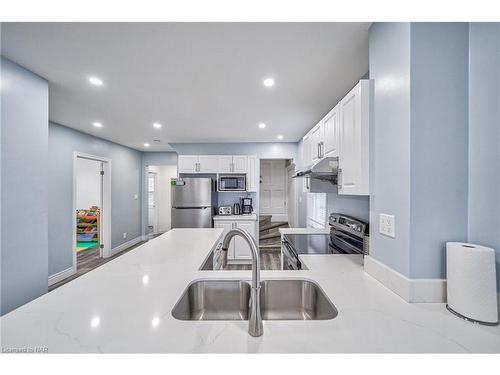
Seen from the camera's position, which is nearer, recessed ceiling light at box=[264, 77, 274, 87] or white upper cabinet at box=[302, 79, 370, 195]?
white upper cabinet at box=[302, 79, 370, 195]

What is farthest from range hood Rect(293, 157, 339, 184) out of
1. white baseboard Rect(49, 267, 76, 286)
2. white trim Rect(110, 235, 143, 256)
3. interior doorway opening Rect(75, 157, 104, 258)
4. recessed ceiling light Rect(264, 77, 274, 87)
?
interior doorway opening Rect(75, 157, 104, 258)

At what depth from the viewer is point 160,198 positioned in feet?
22.9

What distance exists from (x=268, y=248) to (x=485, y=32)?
449cm

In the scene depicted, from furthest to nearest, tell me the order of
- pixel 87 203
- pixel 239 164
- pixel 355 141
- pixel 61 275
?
pixel 87 203 < pixel 239 164 < pixel 61 275 < pixel 355 141

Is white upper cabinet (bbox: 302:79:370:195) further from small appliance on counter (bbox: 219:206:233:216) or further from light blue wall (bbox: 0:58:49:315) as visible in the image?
small appliance on counter (bbox: 219:206:233:216)

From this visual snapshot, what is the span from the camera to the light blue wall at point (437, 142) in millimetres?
962

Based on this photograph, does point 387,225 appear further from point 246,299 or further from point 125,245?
point 125,245

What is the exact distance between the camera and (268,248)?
486 cm

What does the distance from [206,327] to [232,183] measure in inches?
142

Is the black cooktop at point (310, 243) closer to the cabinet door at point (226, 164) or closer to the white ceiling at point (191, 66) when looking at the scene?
the white ceiling at point (191, 66)

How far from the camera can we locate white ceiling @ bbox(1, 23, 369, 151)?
1402mm

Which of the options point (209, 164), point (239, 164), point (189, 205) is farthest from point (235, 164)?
point (189, 205)

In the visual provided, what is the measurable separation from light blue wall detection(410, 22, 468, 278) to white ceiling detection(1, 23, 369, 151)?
56 cm

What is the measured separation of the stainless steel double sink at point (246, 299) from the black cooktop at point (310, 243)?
0.64 metres
